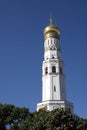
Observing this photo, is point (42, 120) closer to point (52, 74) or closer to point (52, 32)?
point (52, 74)

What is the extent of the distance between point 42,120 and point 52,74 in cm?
2458

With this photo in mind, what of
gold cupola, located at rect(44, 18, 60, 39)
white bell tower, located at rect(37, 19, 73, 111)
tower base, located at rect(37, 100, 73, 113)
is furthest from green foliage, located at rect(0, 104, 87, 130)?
gold cupola, located at rect(44, 18, 60, 39)

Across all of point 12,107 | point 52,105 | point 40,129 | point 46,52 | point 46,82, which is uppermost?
point 46,52

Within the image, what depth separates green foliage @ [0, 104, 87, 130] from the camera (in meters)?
41.7

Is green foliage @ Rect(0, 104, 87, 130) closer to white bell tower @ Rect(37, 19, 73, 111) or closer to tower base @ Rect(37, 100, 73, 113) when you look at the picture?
white bell tower @ Rect(37, 19, 73, 111)

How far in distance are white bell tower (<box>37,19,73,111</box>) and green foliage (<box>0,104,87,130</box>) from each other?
49.3 ft

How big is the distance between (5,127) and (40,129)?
Answer: 561 centimetres

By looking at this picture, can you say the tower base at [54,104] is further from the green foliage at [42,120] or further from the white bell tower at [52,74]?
the green foliage at [42,120]

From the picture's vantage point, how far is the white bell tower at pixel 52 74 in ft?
207

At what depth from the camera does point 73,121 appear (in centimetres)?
4241

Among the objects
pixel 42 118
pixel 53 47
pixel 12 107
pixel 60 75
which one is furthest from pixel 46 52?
pixel 42 118

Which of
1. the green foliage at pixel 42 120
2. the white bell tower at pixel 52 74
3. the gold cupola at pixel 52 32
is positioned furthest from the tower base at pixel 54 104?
the green foliage at pixel 42 120

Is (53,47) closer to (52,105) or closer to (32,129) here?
(52,105)

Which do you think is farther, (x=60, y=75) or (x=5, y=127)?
(x=60, y=75)
